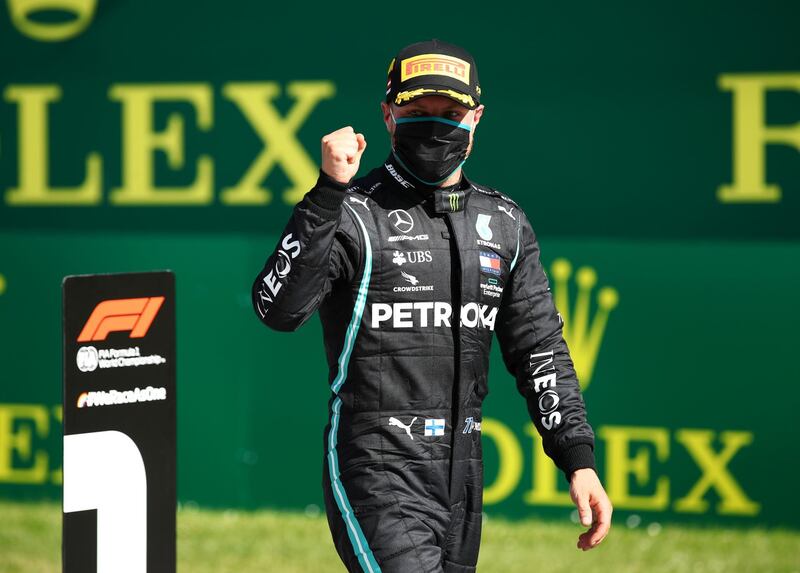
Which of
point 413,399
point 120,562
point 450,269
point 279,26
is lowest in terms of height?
point 120,562

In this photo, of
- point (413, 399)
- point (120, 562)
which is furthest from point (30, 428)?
point (413, 399)

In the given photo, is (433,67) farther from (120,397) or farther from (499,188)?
(499,188)

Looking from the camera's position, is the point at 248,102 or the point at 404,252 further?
the point at 248,102

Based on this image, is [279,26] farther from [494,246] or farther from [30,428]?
[494,246]

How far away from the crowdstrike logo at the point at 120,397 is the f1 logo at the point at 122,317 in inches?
6.2

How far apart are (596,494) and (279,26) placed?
13.1 ft

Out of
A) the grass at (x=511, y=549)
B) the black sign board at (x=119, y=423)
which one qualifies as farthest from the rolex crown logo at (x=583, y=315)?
the black sign board at (x=119, y=423)

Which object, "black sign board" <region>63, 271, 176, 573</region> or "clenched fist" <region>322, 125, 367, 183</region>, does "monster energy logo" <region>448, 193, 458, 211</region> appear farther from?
"black sign board" <region>63, 271, 176, 573</region>

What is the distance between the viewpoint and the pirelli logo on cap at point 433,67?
3309mm

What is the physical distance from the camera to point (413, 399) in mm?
3240

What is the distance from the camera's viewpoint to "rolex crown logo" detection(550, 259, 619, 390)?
20.2 feet

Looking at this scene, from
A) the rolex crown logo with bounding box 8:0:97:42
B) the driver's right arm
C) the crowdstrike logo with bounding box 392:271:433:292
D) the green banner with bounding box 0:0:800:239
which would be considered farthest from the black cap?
the rolex crown logo with bounding box 8:0:97:42

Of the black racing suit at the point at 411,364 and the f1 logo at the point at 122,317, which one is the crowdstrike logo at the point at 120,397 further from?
the black racing suit at the point at 411,364

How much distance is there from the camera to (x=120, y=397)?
3.62 metres
